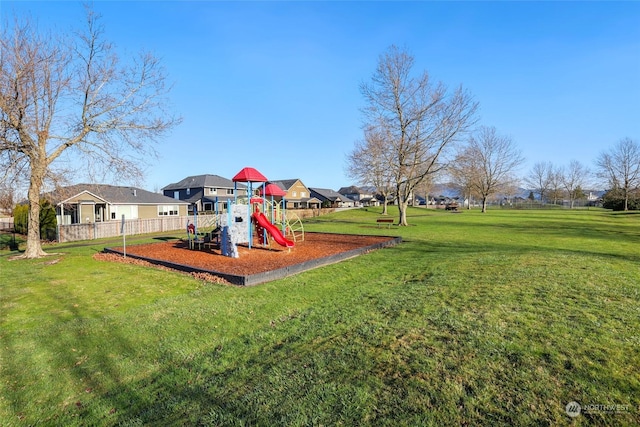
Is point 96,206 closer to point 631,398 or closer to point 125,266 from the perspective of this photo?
point 125,266

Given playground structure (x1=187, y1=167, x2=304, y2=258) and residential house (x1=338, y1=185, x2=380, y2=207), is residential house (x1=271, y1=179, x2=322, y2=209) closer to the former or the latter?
residential house (x1=338, y1=185, x2=380, y2=207)

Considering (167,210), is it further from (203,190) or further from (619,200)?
(619,200)

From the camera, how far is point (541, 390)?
10.6ft

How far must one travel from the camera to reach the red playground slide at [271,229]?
42.9 feet

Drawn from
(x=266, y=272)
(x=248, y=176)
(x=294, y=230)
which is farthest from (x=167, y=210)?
(x=266, y=272)

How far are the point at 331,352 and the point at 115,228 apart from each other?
28610 millimetres

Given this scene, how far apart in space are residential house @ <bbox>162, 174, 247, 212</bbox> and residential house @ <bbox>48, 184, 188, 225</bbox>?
8189 mm

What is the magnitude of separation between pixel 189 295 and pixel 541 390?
6904 mm

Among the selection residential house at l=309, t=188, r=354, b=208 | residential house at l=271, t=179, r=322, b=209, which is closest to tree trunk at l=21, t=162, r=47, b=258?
residential house at l=271, t=179, r=322, b=209

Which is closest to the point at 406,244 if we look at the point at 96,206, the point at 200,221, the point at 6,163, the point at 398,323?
the point at 398,323

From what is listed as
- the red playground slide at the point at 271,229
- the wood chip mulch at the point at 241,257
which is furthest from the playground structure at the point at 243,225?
the wood chip mulch at the point at 241,257

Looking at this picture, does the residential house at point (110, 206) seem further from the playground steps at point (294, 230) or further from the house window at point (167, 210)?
the playground steps at point (294, 230)

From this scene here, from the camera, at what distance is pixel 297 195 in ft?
255

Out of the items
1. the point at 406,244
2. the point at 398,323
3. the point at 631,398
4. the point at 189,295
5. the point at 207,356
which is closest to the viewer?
the point at 631,398
